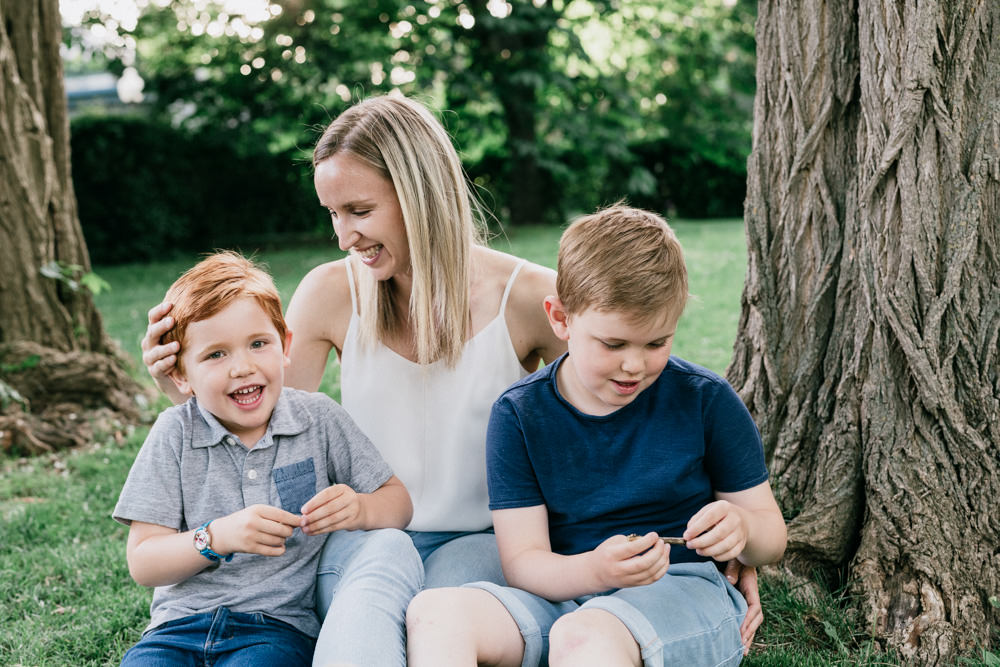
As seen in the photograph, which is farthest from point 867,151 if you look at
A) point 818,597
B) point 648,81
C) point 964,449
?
point 648,81

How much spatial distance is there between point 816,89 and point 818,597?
1468mm

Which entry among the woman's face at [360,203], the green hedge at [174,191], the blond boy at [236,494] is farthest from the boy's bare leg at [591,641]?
the green hedge at [174,191]

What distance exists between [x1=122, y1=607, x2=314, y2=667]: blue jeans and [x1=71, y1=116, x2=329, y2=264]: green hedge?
34.8 feet

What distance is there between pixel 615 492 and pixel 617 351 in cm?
36

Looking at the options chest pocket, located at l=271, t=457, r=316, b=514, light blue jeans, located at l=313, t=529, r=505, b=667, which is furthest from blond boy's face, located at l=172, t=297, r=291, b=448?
light blue jeans, located at l=313, t=529, r=505, b=667

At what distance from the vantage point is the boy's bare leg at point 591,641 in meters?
1.79

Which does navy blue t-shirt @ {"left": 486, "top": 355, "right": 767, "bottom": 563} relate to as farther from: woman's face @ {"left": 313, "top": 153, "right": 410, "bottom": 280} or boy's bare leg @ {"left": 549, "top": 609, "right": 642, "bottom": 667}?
woman's face @ {"left": 313, "top": 153, "right": 410, "bottom": 280}

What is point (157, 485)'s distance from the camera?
2105 mm

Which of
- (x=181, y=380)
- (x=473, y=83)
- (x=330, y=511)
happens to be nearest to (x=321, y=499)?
(x=330, y=511)

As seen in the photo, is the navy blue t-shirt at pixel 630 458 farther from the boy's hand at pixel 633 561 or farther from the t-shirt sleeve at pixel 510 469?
the boy's hand at pixel 633 561

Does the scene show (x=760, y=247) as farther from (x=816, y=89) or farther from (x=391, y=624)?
(x=391, y=624)

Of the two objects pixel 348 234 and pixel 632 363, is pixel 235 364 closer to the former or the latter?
pixel 348 234

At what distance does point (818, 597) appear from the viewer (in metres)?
2.53

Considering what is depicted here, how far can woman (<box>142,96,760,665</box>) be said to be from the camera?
242 centimetres
